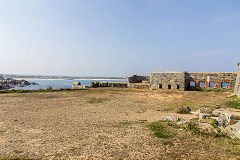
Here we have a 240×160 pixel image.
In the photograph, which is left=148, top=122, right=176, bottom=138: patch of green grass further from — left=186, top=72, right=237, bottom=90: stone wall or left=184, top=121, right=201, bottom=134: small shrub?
left=186, top=72, right=237, bottom=90: stone wall

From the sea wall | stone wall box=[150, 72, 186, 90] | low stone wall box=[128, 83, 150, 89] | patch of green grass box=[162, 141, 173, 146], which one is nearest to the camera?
patch of green grass box=[162, 141, 173, 146]

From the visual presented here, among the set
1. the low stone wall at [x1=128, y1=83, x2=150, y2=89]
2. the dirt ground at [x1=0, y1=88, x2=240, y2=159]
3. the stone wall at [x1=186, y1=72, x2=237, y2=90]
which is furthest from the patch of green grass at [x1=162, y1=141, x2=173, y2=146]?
the low stone wall at [x1=128, y1=83, x2=150, y2=89]

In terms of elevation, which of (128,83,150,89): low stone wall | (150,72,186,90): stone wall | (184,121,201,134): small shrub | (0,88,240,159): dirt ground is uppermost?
(150,72,186,90): stone wall

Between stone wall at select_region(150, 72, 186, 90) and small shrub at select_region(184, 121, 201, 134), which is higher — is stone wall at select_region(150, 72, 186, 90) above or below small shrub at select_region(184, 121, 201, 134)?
above

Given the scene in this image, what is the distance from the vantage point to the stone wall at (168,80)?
2644 centimetres

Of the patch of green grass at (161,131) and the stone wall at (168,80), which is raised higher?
the stone wall at (168,80)

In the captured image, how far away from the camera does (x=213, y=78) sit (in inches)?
1011

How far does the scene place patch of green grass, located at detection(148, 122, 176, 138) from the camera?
22.8 ft

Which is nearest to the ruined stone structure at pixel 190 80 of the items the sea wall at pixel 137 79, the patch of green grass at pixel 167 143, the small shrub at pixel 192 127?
the sea wall at pixel 137 79

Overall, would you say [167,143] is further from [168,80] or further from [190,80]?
[190,80]

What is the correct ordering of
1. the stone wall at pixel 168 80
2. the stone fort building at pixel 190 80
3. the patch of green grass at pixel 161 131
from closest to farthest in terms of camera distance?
the patch of green grass at pixel 161 131, the stone fort building at pixel 190 80, the stone wall at pixel 168 80

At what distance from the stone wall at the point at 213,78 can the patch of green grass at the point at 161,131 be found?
21734mm

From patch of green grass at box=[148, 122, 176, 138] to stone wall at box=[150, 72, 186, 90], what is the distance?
1987 centimetres

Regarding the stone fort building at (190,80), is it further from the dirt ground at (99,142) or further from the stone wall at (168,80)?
the dirt ground at (99,142)
